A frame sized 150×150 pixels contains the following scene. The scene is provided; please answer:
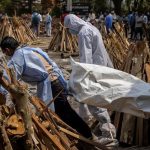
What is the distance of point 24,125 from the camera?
3568 mm

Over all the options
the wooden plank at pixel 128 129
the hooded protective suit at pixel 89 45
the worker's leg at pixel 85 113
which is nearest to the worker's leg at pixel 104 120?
the wooden plank at pixel 128 129

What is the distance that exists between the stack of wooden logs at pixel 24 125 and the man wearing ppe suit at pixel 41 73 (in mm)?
1286

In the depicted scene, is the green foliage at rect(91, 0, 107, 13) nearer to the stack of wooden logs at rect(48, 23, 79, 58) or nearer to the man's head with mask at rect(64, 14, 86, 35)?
the stack of wooden logs at rect(48, 23, 79, 58)

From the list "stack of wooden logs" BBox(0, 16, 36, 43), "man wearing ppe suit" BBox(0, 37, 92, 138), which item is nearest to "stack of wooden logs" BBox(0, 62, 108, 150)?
"man wearing ppe suit" BBox(0, 37, 92, 138)

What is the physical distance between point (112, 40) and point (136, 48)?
17.7 feet

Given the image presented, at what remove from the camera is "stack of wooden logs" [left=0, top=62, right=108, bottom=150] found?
351 centimetres

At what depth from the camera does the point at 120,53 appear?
12.3 metres

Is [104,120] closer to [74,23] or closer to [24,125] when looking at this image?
[74,23]

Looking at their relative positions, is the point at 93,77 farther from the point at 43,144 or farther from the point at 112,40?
the point at 112,40

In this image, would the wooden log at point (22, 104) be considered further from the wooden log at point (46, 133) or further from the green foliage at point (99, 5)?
the green foliage at point (99, 5)

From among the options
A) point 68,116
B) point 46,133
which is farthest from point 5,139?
point 68,116

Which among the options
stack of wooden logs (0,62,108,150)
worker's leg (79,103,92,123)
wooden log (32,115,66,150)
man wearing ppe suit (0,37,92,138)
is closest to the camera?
stack of wooden logs (0,62,108,150)

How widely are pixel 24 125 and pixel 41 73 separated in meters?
2.31

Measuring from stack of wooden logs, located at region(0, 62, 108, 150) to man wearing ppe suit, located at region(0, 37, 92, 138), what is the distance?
4.22 feet
